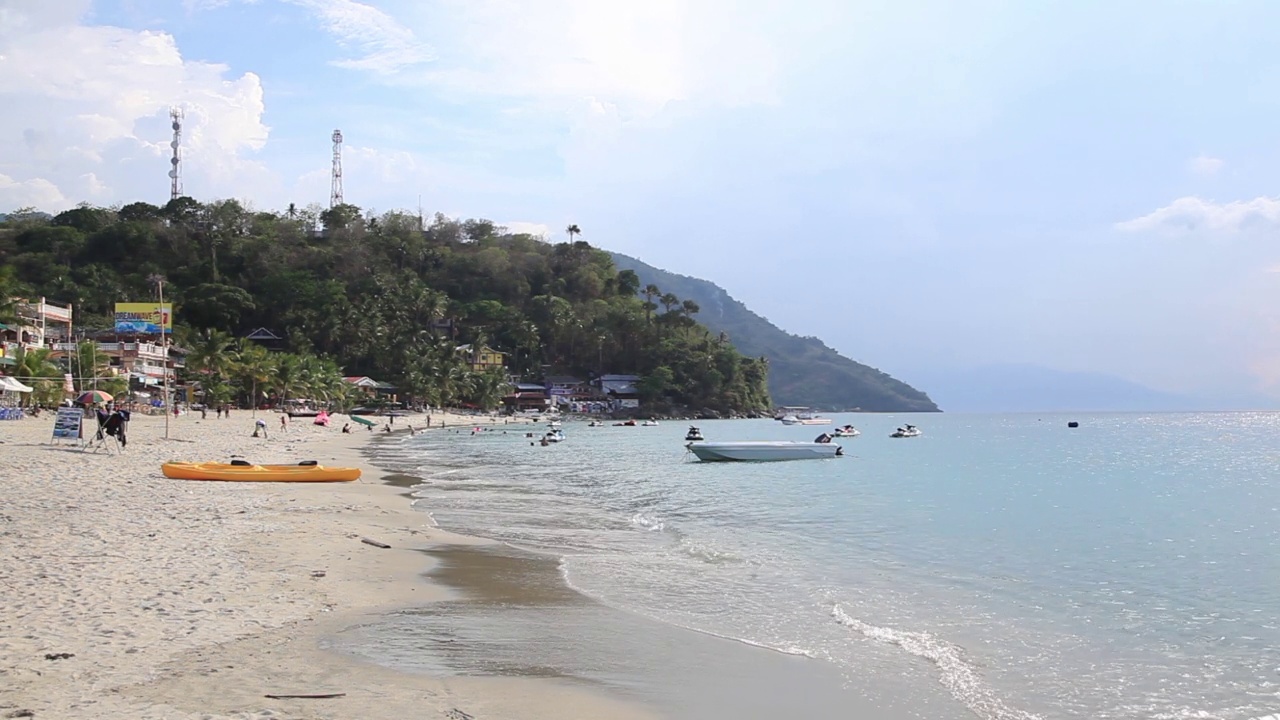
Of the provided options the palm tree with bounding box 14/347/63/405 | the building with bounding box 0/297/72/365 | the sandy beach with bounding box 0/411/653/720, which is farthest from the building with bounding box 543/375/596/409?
the sandy beach with bounding box 0/411/653/720

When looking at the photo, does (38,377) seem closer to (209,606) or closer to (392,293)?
(209,606)

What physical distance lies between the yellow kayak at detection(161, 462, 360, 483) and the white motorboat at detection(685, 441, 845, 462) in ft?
63.5

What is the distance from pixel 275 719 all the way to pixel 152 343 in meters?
87.4

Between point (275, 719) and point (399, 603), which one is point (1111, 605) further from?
point (275, 719)

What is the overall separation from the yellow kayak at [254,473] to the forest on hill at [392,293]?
237ft

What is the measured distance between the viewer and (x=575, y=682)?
23.7 feet

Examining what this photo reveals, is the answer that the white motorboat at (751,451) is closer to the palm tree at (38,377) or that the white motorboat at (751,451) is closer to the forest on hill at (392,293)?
the palm tree at (38,377)

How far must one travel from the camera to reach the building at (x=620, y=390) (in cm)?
13212

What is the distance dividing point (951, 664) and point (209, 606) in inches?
275

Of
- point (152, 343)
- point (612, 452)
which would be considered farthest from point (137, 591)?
point (152, 343)

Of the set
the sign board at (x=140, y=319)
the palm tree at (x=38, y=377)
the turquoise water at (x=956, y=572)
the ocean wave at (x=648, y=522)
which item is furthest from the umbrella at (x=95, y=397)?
the sign board at (x=140, y=319)

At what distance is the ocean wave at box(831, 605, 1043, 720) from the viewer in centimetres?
702

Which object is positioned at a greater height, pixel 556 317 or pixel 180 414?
pixel 556 317

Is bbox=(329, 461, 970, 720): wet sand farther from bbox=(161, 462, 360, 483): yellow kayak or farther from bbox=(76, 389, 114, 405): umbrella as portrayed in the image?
bbox=(76, 389, 114, 405): umbrella
